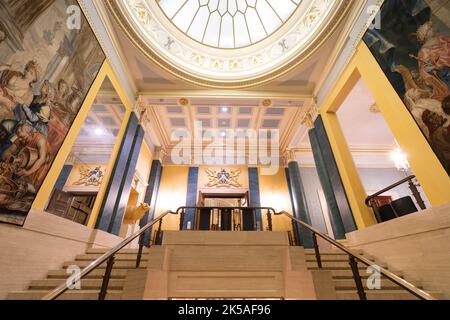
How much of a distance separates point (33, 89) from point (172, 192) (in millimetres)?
7473

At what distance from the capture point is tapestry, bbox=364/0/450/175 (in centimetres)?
307

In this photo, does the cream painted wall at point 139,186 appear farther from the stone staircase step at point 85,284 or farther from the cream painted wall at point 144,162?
the stone staircase step at point 85,284

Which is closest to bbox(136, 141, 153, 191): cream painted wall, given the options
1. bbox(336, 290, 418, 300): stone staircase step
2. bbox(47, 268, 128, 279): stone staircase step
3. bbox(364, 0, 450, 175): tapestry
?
bbox(47, 268, 128, 279): stone staircase step

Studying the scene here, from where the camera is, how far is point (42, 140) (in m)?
3.58

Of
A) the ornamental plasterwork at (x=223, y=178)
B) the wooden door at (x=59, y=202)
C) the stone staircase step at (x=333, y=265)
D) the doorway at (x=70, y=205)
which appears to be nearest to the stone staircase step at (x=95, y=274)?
the stone staircase step at (x=333, y=265)

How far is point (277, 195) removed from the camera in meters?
10.3

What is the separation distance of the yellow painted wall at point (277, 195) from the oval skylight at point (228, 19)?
651 centimetres

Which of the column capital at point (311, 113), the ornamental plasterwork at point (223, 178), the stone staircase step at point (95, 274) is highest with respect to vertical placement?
the column capital at point (311, 113)

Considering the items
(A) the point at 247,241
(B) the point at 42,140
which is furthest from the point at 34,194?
(A) the point at 247,241

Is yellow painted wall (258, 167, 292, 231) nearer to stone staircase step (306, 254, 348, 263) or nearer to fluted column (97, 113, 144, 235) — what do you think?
stone staircase step (306, 254, 348, 263)

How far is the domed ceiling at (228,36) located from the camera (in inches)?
249
